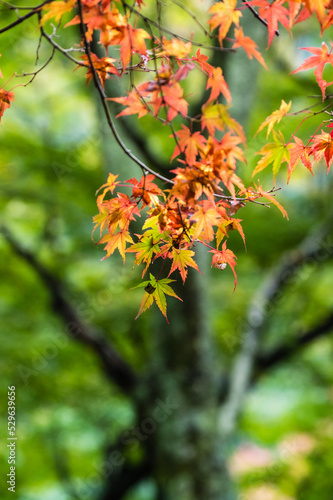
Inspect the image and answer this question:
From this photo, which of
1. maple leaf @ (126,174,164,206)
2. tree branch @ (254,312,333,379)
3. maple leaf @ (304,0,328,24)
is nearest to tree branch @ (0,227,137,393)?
tree branch @ (254,312,333,379)

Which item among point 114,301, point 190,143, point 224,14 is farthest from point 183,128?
point 114,301

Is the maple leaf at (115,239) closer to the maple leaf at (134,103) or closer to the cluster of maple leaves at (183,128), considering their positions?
the cluster of maple leaves at (183,128)

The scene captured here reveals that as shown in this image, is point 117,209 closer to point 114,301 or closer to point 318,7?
point 318,7

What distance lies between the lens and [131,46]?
29.9 inches

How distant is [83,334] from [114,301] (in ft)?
1.72

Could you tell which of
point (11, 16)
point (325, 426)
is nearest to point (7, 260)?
point (11, 16)

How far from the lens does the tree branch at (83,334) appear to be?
10.2 ft

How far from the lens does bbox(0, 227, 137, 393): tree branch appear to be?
3.12m

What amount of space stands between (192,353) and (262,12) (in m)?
2.13

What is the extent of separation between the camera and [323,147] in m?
0.96

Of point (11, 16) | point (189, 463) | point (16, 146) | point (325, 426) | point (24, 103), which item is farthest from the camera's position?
point (24, 103)

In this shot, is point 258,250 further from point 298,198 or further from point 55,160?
point 55,160

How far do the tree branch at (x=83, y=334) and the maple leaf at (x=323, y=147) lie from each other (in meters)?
2.49

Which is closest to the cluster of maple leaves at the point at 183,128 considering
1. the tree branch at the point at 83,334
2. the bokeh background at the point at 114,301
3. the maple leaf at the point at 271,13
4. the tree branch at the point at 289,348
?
the maple leaf at the point at 271,13
